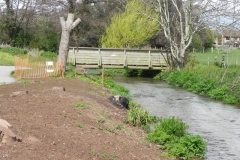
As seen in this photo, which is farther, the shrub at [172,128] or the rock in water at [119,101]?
the rock in water at [119,101]

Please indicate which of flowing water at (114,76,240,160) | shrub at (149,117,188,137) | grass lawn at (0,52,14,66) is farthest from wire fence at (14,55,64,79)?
grass lawn at (0,52,14,66)

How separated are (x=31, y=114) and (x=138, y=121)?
439 centimetres

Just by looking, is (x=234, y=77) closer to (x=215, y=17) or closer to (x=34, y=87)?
(x=215, y=17)

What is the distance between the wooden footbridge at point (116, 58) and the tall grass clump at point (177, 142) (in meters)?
23.8

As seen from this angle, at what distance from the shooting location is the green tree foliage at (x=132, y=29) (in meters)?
46.8

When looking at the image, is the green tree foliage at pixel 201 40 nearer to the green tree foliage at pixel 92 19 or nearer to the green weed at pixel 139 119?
→ the green tree foliage at pixel 92 19

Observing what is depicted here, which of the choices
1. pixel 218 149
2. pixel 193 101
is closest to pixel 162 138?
pixel 218 149

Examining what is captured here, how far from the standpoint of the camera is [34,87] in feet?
57.7

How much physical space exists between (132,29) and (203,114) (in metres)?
28.7

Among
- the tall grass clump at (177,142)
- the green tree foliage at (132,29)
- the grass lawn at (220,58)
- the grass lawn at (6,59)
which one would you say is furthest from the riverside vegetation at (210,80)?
the grass lawn at (6,59)

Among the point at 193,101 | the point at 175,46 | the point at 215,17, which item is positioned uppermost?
the point at 215,17

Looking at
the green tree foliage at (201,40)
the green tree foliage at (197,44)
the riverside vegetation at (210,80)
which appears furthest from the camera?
the green tree foliage at (197,44)

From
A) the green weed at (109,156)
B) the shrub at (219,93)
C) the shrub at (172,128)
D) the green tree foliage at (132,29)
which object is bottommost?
the shrub at (219,93)

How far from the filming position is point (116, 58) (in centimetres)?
3762
